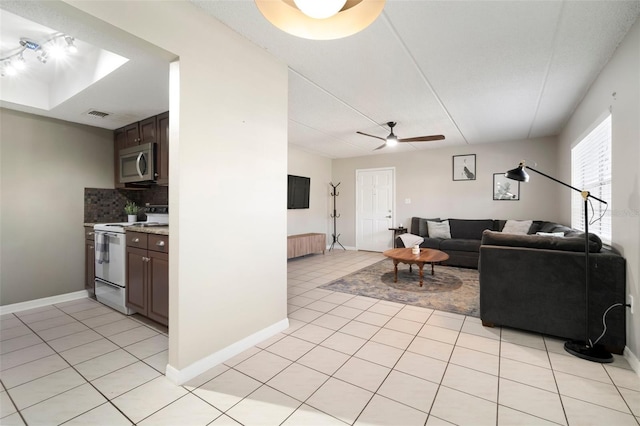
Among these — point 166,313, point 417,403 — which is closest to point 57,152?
point 166,313

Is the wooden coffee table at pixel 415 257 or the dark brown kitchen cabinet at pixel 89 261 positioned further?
the wooden coffee table at pixel 415 257

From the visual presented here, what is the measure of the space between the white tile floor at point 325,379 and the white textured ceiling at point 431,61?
2130 millimetres

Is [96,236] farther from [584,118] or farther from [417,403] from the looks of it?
[584,118]

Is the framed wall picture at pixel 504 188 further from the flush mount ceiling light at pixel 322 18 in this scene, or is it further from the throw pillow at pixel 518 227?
the flush mount ceiling light at pixel 322 18

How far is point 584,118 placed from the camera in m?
3.29

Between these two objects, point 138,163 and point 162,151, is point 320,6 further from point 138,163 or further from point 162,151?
point 138,163

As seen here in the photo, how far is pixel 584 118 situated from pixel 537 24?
2.03 metres

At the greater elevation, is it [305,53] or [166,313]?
[305,53]

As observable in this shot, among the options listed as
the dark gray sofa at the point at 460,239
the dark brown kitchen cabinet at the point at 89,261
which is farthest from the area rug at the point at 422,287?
the dark brown kitchen cabinet at the point at 89,261

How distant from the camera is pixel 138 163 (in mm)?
3326

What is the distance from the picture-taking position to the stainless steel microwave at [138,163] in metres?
3.27

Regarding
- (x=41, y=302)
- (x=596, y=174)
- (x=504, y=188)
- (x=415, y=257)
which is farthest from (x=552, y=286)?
(x=41, y=302)

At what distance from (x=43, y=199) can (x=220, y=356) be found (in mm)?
3133

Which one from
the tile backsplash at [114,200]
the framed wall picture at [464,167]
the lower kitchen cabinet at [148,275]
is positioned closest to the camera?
the lower kitchen cabinet at [148,275]
